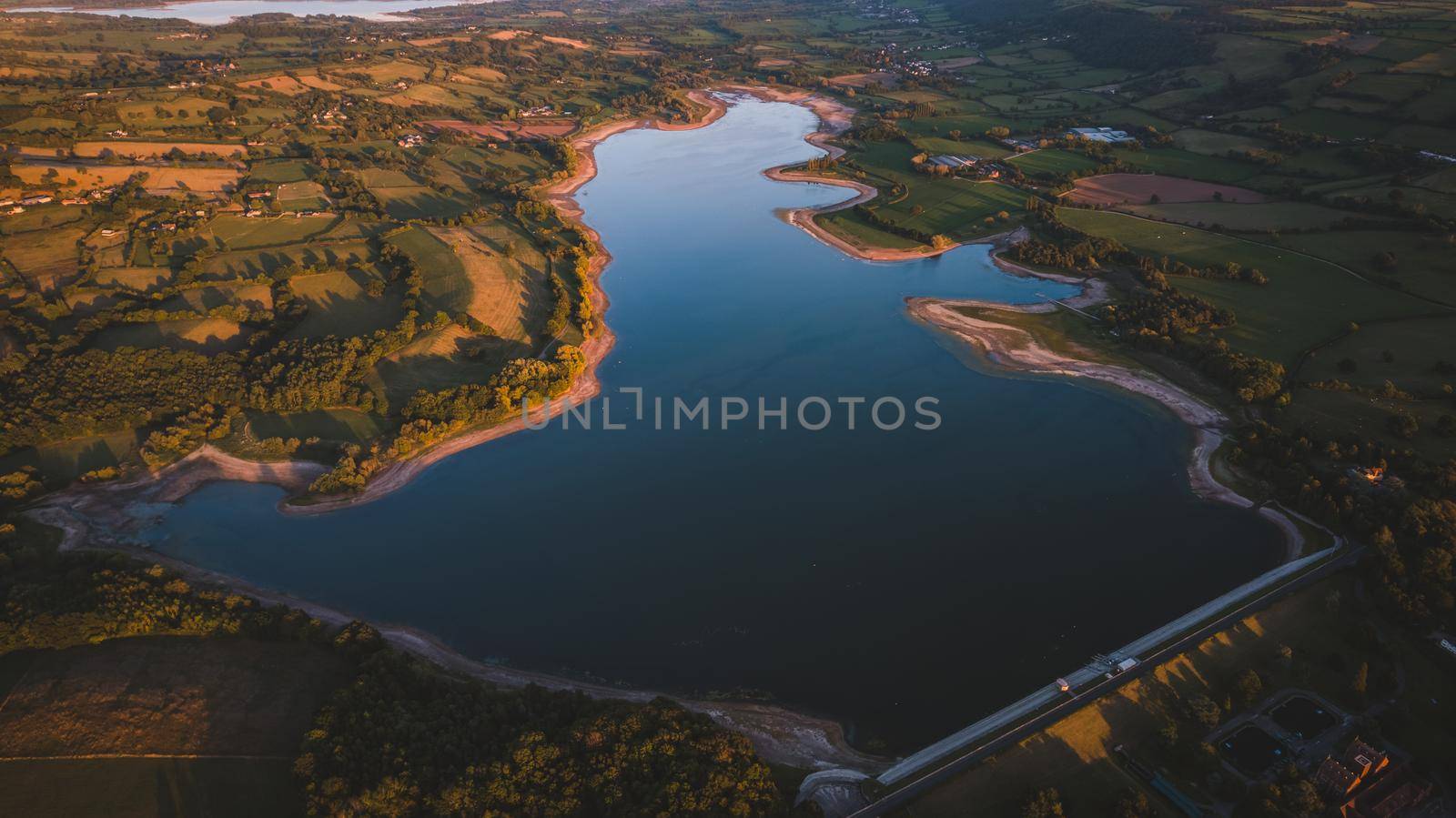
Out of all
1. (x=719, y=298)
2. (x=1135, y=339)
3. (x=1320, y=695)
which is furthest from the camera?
(x=719, y=298)

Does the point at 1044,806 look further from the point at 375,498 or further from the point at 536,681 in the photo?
the point at 375,498

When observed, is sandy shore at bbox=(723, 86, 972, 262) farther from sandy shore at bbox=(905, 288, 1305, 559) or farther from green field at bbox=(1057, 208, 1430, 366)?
green field at bbox=(1057, 208, 1430, 366)

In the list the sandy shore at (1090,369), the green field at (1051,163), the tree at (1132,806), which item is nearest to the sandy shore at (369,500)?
the tree at (1132,806)

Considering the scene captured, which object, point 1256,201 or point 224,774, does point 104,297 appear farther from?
point 1256,201

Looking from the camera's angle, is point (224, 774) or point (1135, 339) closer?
point (224, 774)

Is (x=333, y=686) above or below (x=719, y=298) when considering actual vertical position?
below

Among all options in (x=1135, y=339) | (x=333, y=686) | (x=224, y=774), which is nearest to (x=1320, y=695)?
(x=1135, y=339)

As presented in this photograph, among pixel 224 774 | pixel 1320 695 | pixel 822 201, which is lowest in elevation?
pixel 224 774

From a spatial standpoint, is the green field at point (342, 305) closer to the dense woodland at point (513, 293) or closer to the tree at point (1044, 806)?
the dense woodland at point (513, 293)
